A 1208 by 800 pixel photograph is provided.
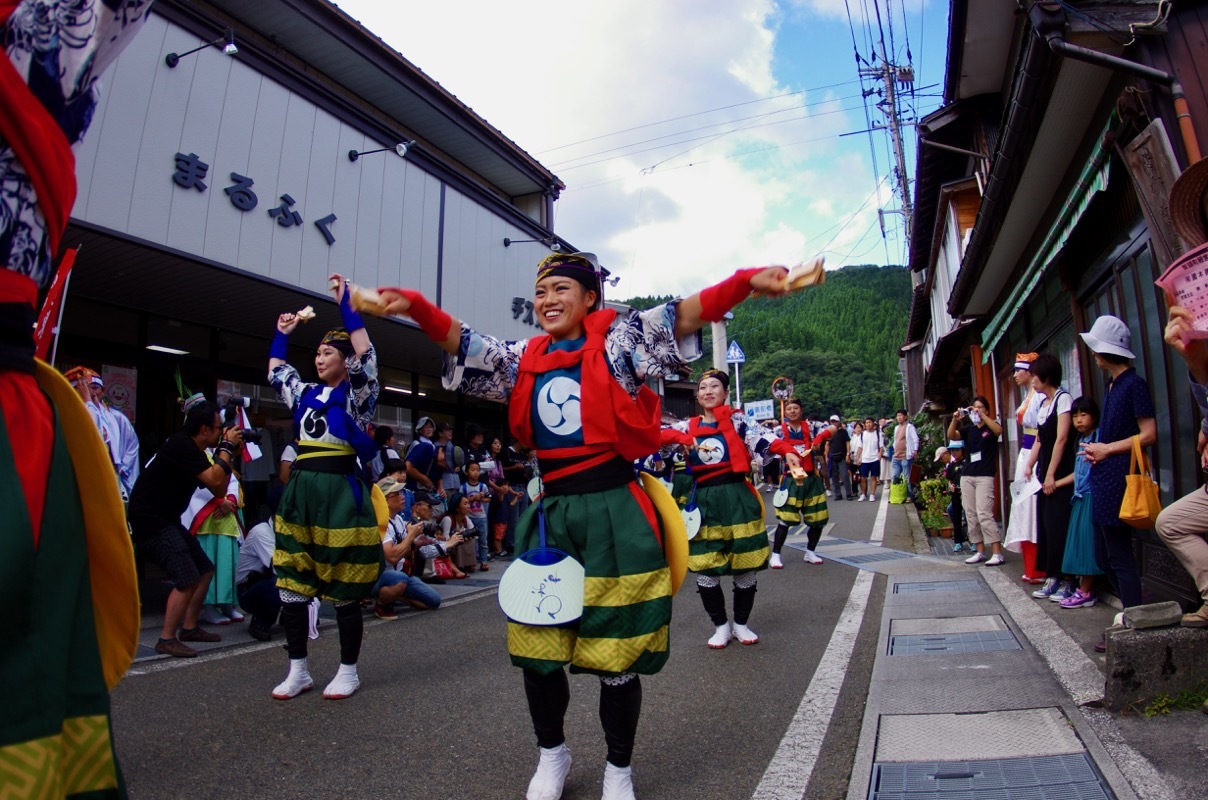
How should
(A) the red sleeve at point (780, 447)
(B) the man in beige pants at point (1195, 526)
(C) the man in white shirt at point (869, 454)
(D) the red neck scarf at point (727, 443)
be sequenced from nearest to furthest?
(B) the man in beige pants at point (1195, 526)
(D) the red neck scarf at point (727, 443)
(A) the red sleeve at point (780, 447)
(C) the man in white shirt at point (869, 454)

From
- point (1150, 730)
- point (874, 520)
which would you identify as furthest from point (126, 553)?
point (874, 520)

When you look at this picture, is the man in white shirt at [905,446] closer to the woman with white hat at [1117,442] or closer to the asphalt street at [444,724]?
the asphalt street at [444,724]

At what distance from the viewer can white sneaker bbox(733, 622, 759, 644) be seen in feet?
17.1

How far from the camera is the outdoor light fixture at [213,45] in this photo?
7.64 m

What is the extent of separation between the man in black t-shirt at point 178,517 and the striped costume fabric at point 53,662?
4.54 meters

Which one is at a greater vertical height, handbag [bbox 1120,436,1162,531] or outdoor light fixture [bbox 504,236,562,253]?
outdoor light fixture [bbox 504,236,562,253]

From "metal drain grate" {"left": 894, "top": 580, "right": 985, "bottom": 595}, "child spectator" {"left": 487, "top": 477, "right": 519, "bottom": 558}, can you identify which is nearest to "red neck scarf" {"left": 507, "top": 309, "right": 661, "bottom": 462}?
"metal drain grate" {"left": 894, "top": 580, "right": 985, "bottom": 595}

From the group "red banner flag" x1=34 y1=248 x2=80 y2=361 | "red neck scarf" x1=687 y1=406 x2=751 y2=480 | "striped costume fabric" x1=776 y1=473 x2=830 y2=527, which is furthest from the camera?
"striped costume fabric" x1=776 y1=473 x2=830 y2=527

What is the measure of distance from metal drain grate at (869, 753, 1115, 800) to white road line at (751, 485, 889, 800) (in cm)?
27

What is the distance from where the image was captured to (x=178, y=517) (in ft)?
17.9

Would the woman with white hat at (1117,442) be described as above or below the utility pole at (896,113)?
below

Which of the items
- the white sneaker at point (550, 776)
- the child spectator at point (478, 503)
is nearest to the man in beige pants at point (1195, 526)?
the white sneaker at point (550, 776)

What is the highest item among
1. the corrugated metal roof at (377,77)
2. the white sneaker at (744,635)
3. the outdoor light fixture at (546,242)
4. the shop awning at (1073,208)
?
the corrugated metal roof at (377,77)

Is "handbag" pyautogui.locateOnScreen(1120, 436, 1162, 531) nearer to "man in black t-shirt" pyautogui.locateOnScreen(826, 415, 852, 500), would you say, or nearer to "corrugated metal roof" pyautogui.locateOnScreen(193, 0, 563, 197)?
"corrugated metal roof" pyautogui.locateOnScreen(193, 0, 563, 197)
